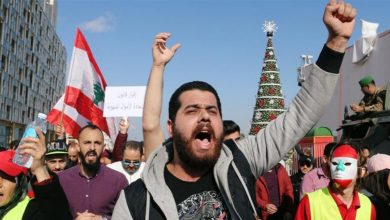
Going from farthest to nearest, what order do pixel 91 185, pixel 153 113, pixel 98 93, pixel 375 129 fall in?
pixel 98 93 < pixel 375 129 < pixel 91 185 < pixel 153 113

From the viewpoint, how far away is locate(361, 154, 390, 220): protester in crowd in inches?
133

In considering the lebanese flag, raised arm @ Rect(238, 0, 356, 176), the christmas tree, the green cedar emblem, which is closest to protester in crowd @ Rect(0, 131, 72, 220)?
raised arm @ Rect(238, 0, 356, 176)

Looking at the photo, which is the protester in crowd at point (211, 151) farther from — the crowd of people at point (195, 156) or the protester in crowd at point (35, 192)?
the protester in crowd at point (35, 192)

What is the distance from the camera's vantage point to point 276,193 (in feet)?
17.9

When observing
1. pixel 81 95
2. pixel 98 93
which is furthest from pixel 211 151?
pixel 98 93

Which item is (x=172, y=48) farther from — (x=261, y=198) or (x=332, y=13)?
(x=261, y=198)

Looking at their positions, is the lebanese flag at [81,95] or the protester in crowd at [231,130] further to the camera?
the lebanese flag at [81,95]

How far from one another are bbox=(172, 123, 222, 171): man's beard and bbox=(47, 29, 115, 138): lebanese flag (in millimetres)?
5747

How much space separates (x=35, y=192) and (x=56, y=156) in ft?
7.69

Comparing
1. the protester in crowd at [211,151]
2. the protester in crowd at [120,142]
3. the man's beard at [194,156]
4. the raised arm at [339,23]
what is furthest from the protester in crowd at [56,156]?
the raised arm at [339,23]

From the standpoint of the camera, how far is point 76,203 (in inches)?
151

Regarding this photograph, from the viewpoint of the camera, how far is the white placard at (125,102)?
301 inches

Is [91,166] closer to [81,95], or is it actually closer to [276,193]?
[276,193]

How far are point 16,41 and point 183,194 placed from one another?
54.8m
